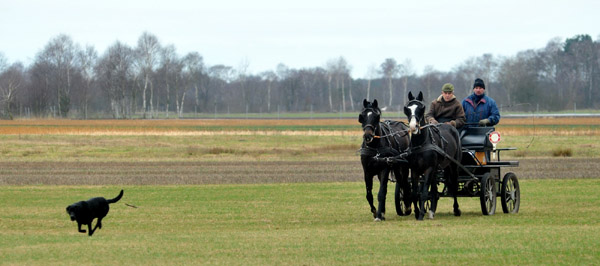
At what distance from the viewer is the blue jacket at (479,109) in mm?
18288

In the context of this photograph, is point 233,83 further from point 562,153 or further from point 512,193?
point 512,193

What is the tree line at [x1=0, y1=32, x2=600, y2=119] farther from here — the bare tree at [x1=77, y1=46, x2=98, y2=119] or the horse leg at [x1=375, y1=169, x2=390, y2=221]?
the horse leg at [x1=375, y1=169, x2=390, y2=221]

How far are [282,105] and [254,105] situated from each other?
7.48 metres

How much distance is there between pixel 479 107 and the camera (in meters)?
18.5

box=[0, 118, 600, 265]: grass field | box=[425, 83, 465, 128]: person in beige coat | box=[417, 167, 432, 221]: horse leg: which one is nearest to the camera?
box=[0, 118, 600, 265]: grass field

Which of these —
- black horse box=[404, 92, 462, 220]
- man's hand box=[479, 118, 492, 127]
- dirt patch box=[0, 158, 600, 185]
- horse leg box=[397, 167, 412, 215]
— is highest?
man's hand box=[479, 118, 492, 127]

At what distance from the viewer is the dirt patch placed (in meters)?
29.4

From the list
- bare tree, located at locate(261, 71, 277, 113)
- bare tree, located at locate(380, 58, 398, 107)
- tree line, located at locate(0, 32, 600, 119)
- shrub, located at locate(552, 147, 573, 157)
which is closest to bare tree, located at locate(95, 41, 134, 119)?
tree line, located at locate(0, 32, 600, 119)

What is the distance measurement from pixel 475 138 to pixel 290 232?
5449mm

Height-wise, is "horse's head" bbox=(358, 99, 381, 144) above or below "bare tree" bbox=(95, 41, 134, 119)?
below

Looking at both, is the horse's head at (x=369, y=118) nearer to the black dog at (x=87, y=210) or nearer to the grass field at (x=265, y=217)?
the grass field at (x=265, y=217)

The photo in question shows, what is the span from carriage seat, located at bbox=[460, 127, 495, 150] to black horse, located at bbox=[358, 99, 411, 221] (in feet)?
5.68

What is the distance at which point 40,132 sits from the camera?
6188 centimetres

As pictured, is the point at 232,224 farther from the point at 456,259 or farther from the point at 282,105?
the point at 282,105
